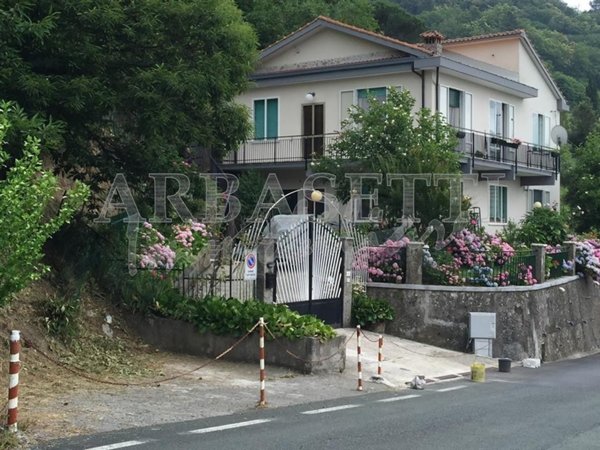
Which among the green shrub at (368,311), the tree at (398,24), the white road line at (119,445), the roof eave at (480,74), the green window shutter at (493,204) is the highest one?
the tree at (398,24)

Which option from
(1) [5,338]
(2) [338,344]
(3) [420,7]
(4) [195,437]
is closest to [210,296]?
(2) [338,344]

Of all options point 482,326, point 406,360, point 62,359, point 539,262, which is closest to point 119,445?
point 62,359

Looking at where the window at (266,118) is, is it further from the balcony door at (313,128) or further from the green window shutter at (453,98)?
the green window shutter at (453,98)

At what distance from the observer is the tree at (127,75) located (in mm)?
12156

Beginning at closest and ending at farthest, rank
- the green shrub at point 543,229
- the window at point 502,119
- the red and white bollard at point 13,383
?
1. the red and white bollard at point 13,383
2. the green shrub at point 543,229
3. the window at point 502,119

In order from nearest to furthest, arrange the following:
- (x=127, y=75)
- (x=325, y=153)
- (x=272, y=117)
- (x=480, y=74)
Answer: (x=127, y=75)
(x=325, y=153)
(x=480, y=74)
(x=272, y=117)

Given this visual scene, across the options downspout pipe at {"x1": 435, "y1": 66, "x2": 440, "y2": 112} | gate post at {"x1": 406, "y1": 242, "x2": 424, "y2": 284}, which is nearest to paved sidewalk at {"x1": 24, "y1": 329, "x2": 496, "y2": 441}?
gate post at {"x1": 406, "y1": 242, "x2": 424, "y2": 284}

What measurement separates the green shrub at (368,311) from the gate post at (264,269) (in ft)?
9.62

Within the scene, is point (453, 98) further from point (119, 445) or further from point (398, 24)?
point (119, 445)

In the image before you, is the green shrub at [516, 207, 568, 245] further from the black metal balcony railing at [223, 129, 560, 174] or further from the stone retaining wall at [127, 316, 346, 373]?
the stone retaining wall at [127, 316, 346, 373]

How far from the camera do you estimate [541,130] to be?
34375mm

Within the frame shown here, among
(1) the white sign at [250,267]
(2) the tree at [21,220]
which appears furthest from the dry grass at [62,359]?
(1) the white sign at [250,267]

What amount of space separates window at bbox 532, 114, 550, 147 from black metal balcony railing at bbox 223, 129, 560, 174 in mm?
2720

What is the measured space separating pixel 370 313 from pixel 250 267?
3.86 meters
